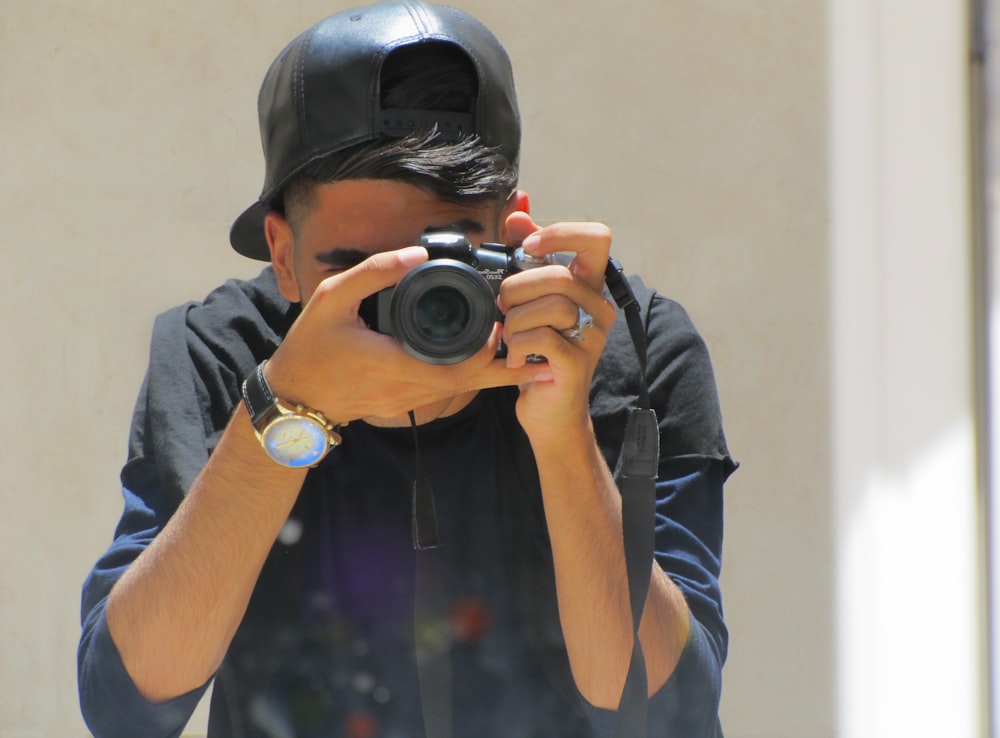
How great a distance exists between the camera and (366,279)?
949 millimetres

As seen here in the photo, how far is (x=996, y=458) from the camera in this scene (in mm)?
1826

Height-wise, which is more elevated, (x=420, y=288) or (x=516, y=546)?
(x=420, y=288)

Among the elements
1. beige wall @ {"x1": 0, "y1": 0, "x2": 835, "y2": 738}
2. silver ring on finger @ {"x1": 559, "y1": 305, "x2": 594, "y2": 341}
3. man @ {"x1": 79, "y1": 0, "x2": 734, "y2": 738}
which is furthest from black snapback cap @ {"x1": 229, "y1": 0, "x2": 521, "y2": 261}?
beige wall @ {"x1": 0, "y1": 0, "x2": 835, "y2": 738}

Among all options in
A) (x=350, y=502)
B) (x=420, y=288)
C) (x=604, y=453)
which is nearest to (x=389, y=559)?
(x=350, y=502)

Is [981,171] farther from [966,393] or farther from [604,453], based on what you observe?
[604,453]

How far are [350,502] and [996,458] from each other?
1.11 meters

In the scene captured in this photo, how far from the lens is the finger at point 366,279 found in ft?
3.11

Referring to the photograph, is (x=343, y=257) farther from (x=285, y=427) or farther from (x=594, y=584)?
(x=594, y=584)

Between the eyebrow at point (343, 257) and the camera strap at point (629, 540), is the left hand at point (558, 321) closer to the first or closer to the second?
the camera strap at point (629, 540)

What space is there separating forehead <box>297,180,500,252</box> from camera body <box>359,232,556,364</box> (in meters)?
0.09

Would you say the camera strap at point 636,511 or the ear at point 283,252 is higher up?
the ear at point 283,252

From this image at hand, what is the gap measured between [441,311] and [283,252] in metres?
0.30

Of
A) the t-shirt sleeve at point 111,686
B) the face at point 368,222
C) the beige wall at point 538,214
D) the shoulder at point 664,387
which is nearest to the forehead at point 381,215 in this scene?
the face at point 368,222

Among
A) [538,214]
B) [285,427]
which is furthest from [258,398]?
[538,214]
